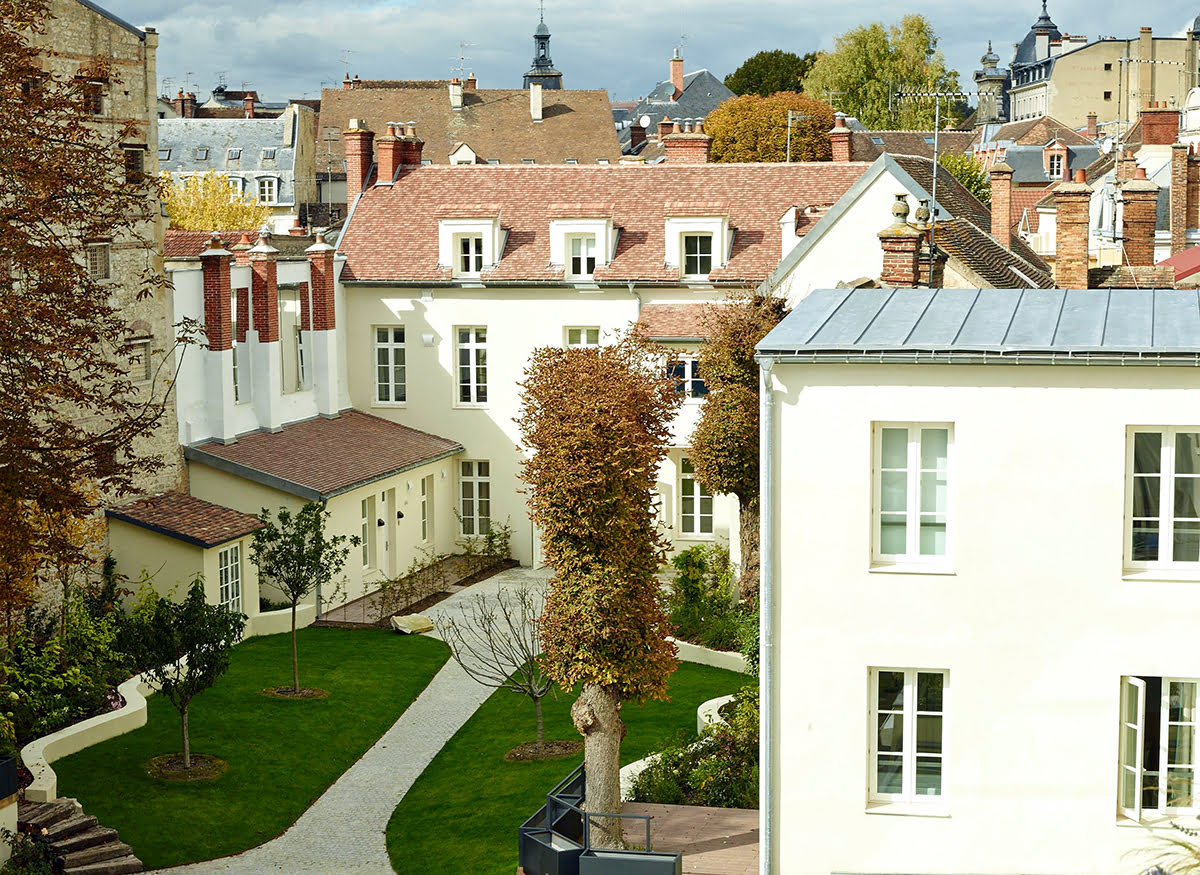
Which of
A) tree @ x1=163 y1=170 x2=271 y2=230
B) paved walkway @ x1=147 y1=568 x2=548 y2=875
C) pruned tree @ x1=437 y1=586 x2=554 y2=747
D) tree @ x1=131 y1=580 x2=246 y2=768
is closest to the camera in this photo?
paved walkway @ x1=147 y1=568 x2=548 y2=875

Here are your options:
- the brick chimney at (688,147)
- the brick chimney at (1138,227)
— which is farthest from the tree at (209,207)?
the brick chimney at (1138,227)

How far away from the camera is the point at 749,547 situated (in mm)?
32438

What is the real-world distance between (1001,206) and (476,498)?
54.7 ft

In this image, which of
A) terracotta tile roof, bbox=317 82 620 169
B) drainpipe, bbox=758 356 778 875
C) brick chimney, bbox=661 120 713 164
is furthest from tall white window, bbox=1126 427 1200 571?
terracotta tile roof, bbox=317 82 620 169

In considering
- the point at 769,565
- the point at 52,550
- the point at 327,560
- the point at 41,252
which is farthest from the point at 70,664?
the point at 769,565

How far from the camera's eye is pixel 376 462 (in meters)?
37.8

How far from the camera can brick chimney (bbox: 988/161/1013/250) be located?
38.8 metres

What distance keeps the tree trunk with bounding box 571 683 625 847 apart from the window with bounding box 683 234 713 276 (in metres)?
21.8

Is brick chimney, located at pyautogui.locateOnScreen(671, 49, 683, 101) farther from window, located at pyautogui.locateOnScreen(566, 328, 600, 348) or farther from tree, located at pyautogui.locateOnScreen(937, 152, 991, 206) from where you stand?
window, located at pyautogui.locateOnScreen(566, 328, 600, 348)

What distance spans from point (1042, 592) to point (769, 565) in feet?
10.3

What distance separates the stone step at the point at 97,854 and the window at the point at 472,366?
2147 centimetres

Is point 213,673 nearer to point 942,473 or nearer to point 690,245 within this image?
point 942,473

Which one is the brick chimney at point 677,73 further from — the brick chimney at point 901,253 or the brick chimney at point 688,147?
the brick chimney at point 901,253

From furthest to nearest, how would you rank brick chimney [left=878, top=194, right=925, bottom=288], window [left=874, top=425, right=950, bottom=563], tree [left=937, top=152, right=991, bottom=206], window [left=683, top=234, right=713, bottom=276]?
tree [left=937, top=152, right=991, bottom=206], window [left=683, top=234, right=713, bottom=276], brick chimney [left=878, top=194, right=925, bottom=288], window [left=874, top=425, right=950, bottom=563]
